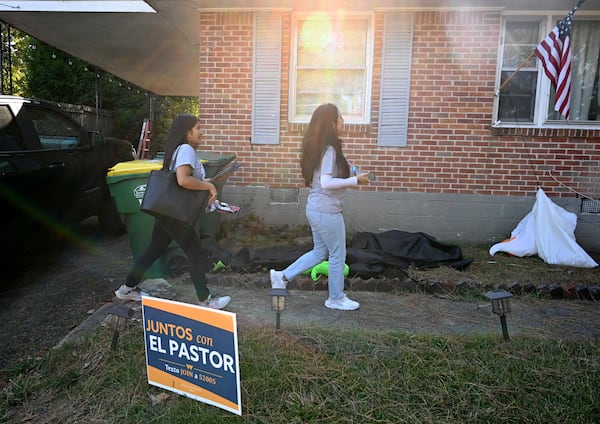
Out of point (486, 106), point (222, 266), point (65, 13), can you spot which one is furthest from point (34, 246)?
point (486, 106)

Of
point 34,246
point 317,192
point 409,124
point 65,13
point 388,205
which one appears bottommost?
point 34,246

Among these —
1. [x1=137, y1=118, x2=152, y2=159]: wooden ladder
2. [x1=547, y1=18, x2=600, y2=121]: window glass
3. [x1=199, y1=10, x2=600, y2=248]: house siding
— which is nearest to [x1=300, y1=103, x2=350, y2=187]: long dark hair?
[x1=199, y1=10, x2=600, y2=248]: house siding

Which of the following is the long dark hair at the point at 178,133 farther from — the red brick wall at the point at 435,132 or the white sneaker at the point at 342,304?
the red brick wall at the point at 435,132

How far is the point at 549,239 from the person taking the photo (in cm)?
567

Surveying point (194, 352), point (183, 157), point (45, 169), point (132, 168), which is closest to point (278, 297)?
point (194, 352)

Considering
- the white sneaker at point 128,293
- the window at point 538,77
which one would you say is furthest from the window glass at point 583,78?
the white sneaker at point 128,293

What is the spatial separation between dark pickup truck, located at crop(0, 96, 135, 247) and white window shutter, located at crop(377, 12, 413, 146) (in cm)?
389

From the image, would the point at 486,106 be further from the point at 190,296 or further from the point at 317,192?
the point at 190,296

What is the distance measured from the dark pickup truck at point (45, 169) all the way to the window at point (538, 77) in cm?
555

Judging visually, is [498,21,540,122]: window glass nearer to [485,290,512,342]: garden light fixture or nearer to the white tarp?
the white tarp

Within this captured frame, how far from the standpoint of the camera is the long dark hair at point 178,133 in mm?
3799

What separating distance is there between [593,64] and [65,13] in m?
8.15

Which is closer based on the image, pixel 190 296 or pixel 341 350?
pixel 341 350

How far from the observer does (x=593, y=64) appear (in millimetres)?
6477
